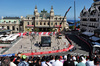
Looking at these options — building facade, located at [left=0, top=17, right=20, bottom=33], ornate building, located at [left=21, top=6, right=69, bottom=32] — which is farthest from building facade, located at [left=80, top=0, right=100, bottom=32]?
building facade, located at [left=0, top=17, right=20, bottom=33]

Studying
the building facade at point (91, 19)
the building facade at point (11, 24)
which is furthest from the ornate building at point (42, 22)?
the building facade at point (91, 19)

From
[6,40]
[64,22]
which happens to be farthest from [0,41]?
[64,22]

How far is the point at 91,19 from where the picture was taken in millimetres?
54312

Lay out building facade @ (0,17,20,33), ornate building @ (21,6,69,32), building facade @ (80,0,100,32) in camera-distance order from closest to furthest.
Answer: building facade @ (80,0,100,32) < building facade @ (0,17,20,33) < ornate building @ (21,6,69,32)

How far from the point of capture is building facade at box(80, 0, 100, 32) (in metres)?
49.3

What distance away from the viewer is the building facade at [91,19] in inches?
1943

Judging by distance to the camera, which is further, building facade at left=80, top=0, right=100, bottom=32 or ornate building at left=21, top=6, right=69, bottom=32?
ornate building at left=21, top=6, right=69, bottom=32

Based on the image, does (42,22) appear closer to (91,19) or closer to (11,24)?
(11,24)

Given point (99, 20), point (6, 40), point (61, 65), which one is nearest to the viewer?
point (61, 65)

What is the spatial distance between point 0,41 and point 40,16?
1420 inches

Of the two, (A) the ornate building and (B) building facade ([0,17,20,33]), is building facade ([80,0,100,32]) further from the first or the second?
(B) building facade ([0,17,20,33])

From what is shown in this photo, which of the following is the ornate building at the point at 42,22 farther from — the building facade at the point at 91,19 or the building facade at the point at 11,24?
the building facade at the point at 91,19

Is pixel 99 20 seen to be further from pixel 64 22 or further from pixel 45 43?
pixel 45 43

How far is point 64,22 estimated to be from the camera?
67062 mm
